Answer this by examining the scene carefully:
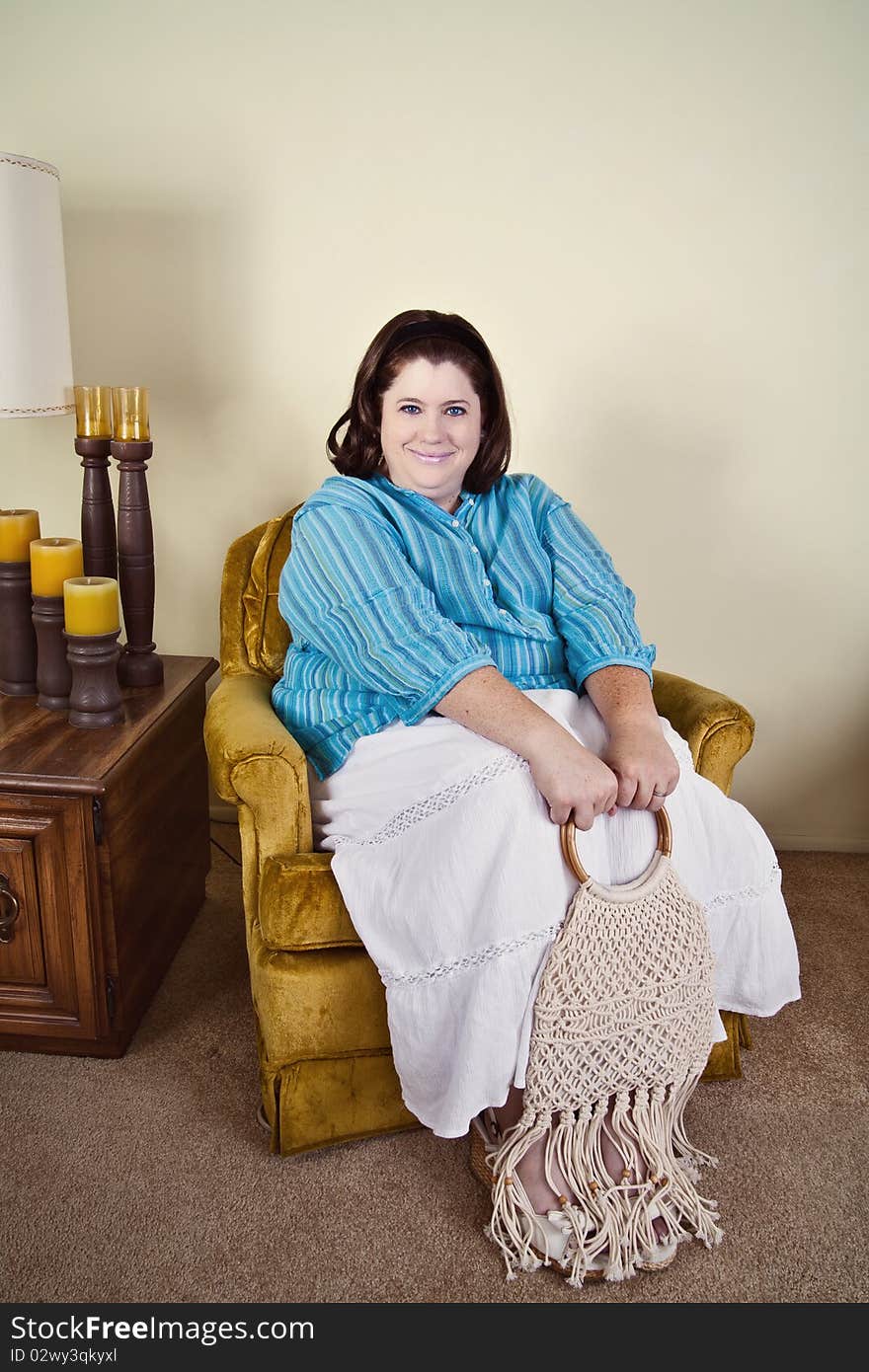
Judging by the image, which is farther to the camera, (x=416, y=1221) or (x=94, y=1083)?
(x=94, y=1083)

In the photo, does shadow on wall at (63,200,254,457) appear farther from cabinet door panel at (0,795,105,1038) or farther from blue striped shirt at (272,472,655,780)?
cabinet door panel at (0,795,105,1038)

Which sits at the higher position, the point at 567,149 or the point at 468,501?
the point at 567,149

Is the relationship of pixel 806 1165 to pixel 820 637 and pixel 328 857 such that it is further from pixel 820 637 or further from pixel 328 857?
pixel 820 637

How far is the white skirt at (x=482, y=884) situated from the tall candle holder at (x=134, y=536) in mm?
589

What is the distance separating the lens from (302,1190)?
4.75ft

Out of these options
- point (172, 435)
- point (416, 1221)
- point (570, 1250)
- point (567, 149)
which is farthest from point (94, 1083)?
point (567, 149)

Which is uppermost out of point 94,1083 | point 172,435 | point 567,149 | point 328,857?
point 567,149

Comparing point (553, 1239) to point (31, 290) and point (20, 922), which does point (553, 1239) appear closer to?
point (20, 922)

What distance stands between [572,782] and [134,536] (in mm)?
987

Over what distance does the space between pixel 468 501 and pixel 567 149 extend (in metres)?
0.84

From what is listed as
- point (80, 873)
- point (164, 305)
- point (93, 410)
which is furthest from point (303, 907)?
point (164, 305)

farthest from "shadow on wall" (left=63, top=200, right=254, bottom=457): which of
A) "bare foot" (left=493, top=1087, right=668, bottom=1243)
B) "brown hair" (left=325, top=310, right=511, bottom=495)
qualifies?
"bare foot" (left=493, top=1087, right=668, bottom=1243)

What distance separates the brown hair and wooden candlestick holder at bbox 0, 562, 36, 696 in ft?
1.93

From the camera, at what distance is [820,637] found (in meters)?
2.39
